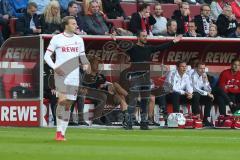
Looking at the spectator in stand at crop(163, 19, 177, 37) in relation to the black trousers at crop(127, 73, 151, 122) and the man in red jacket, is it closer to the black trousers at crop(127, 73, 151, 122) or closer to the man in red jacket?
the man in red jacket

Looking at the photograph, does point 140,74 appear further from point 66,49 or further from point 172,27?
point 66,49

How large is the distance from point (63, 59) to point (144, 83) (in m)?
6.04

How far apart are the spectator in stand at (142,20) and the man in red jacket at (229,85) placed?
8.44 feet

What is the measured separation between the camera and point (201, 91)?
2417cm

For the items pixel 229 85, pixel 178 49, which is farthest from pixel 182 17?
pixel 229 85

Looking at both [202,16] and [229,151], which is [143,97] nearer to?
[202,16]

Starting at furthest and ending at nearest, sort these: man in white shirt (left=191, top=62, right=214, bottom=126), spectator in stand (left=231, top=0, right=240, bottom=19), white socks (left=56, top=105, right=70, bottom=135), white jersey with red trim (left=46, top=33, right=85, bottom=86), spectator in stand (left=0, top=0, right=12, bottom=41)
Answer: spectator in stand (left=231, top=0, right=240, bottom=19) < man in white shirt (left=191, top=62, right=214, bottom=126) < spectator in stand (left=0, top=0, right=12, bottom=41) < white jersey with red trim (left=46, top=33, right=85, bottom=86) < white socks (left=56, top=105, right=70, bottom=135)

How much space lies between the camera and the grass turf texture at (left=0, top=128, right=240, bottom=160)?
41.4 ft

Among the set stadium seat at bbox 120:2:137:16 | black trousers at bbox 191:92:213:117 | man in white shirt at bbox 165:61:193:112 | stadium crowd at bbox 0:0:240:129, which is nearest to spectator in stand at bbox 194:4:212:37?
stadium crowd at bbox 0:0:240:129

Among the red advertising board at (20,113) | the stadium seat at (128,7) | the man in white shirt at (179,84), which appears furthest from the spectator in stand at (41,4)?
the man in white shirt at (179,84)

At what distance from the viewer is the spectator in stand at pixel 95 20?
23.5m

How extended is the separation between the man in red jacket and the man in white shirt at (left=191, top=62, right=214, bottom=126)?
1.09ft

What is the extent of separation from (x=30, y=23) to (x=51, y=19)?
0.60 meters

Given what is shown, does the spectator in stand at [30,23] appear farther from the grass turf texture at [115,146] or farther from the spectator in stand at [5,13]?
the grass turf texture at [115,146]
